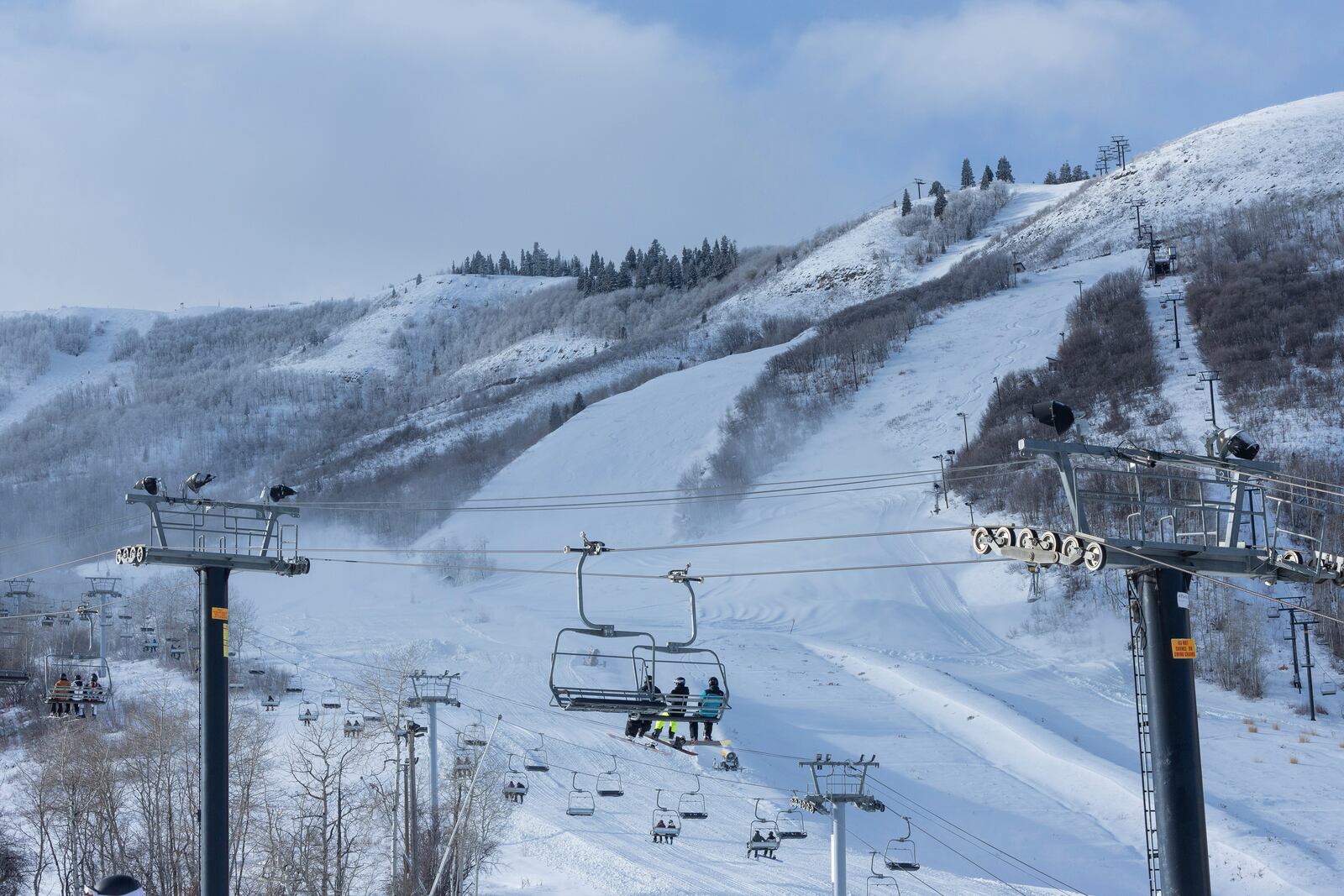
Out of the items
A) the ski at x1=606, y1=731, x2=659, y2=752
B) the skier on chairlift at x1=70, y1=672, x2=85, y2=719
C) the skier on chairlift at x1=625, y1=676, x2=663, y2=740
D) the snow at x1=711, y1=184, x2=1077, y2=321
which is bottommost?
the ski at x1=606, y1=731, x2=659, y2=752

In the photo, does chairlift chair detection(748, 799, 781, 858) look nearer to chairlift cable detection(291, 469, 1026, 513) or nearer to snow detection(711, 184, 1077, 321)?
chairlift cable detection(291, 469, 1026, 513)

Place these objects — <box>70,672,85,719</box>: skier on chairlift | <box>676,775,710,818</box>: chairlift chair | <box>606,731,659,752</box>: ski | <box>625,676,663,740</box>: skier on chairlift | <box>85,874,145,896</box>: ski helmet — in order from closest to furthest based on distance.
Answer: <box>85,874,145,896</box>: ski helmet < <box>625,676,663,740</box>: skier on chairlift < <box>70,672,85,719</box>: skier on chairlift < <box>676,775,710,818</box>: chairlift chair < <box>606,731,659,752</box>: ski

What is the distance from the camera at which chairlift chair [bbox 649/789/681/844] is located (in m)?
35.2

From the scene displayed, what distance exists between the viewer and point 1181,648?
44.2 feet

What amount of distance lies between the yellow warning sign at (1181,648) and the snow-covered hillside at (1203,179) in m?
131

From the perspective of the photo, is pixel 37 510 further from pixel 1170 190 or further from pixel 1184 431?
pixel 1170 190

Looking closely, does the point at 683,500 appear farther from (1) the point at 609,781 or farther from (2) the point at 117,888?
(2) the point at 117,888

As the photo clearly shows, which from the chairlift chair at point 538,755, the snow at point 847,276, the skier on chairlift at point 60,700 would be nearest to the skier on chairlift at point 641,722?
the skier on chairlift at point 60,700

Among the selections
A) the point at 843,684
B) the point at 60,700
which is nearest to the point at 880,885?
the point at 843,684

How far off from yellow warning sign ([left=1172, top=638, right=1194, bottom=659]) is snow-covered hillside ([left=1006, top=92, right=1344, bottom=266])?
131135mm

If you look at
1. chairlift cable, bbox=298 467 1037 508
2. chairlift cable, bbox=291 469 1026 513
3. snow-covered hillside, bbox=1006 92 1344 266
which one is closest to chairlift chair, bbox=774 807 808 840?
chairlift cable, bbox=291 469 1026 513

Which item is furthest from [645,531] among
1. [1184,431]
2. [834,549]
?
[1184,431]

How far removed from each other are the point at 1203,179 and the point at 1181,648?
159161mm

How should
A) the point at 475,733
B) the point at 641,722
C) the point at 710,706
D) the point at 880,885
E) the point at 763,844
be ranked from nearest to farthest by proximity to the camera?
the point at 710,706, the point at 641,722, the point at 880,885, the point at 763,844, the point at 475,733
